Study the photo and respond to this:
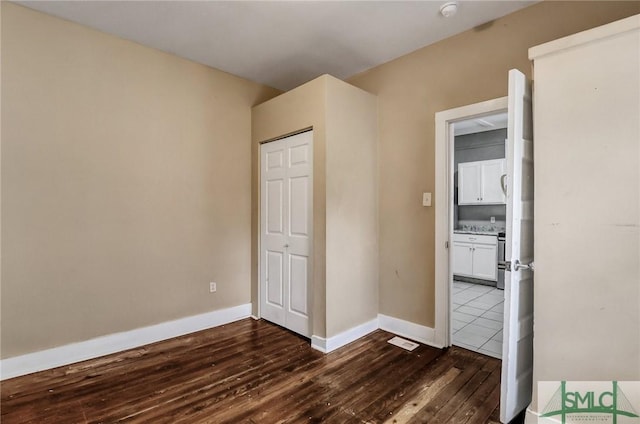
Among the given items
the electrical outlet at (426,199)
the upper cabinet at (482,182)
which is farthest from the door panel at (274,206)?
the upper cabinet at (482,182)

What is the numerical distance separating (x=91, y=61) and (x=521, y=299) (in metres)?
3.73

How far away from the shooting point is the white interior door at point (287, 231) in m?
3.11

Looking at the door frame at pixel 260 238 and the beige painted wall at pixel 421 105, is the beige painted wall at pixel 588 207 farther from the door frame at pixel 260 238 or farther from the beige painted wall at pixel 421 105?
the door frame at pixel 260 238

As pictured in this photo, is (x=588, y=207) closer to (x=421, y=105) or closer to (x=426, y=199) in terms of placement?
(x=426, y=199)

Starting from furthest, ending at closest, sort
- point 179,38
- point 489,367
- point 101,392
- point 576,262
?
point 179,38
point 489,367
point 101,392
point 576,262

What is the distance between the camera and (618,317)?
59.6 inches

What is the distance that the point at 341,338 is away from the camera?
2.91m

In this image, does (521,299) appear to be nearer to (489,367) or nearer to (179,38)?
(489,367)

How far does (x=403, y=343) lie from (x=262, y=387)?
1.42 m

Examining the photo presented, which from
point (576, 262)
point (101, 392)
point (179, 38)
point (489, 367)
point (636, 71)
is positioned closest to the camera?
point (636, 71)

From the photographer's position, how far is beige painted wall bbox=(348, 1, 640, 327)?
7.95 ft

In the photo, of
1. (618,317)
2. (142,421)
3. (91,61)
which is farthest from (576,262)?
(91,61)

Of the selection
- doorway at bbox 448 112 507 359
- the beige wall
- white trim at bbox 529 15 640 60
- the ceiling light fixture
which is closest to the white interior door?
the beige wall

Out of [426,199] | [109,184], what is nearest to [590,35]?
[426,199]
